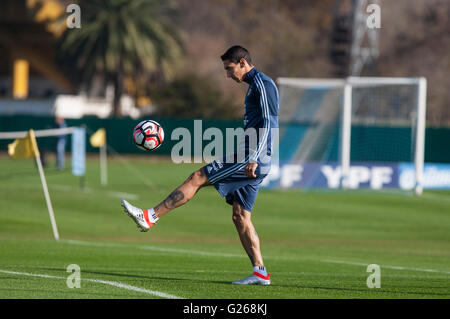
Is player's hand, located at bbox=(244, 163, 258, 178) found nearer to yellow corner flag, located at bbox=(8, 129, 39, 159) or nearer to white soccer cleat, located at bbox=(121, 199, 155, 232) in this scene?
white soccer cleat, located at bbox=(121, 199, 155, 232)

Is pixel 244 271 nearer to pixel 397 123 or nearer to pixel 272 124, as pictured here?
pixel 272 124

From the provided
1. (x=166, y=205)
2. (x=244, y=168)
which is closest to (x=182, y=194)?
(x=166, y=205)

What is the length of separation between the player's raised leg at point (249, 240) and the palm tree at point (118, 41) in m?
47.3

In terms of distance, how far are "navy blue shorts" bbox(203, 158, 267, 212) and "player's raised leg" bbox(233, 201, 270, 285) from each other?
8cm

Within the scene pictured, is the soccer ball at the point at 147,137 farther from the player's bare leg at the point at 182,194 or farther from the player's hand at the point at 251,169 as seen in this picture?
the player's hand at the point at 251,169

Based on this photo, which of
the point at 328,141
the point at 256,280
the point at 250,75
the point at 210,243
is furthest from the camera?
the point at 328,141

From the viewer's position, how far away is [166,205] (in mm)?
8492

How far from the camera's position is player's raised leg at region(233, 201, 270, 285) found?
869 cm

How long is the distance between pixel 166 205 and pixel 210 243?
805cm

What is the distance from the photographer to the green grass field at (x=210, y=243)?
8.58 meters

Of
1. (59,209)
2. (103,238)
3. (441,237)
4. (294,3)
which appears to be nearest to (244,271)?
(103,238)

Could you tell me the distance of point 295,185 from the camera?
27.7 meters

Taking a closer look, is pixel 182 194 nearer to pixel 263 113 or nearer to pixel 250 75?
pixel 263 113

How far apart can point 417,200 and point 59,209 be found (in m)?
11.1
